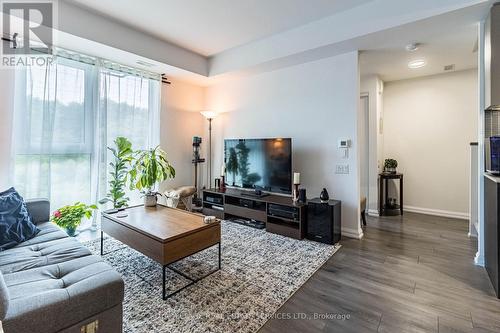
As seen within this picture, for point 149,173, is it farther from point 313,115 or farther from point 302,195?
point 313,115

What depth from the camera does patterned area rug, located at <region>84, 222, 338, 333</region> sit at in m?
1.68

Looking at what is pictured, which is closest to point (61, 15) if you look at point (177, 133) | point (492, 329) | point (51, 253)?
point (177, 133)

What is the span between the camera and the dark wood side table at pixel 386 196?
451 centimetres

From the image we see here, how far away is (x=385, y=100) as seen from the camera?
5004 mm

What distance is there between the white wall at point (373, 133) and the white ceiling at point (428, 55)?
7.8 inches

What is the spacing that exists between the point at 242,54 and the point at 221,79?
2.70 feet

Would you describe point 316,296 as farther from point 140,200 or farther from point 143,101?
point 143,101

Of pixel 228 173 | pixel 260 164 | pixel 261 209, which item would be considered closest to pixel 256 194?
pixel 261 209

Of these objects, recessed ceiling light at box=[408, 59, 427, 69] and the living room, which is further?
recessed ceiling light at box=[408, 59, 427, 69]

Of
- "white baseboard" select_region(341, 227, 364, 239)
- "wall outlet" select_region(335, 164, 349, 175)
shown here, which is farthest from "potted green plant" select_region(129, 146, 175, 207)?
"white baseboard" select_region(341, 227, 364, 239)

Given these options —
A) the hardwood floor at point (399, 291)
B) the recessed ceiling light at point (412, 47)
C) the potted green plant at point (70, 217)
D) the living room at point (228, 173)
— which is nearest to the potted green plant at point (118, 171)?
the living room at point (228, 173)

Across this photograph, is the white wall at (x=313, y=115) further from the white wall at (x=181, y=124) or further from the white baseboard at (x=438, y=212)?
the white baseboard at (x=438, y=212)

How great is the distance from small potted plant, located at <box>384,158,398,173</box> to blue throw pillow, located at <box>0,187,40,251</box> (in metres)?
5.27

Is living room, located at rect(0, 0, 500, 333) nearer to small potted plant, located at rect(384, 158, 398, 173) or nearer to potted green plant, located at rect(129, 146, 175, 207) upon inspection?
potted green plant, located at rect(129, 146, 175, 207)
